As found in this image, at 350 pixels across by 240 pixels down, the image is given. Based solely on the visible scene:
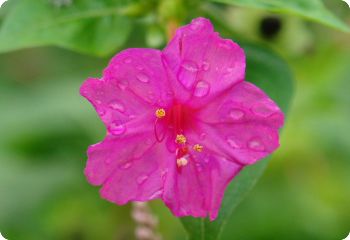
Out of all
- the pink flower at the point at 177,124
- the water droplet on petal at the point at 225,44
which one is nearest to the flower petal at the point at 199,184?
the pink flower at the point at 177,124

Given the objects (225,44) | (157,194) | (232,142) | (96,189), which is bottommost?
(96,189)

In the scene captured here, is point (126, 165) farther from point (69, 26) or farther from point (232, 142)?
point (69, 26)

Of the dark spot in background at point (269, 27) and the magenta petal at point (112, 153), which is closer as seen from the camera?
the magenta petal at point (112, 153)

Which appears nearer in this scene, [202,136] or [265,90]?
[202,136]

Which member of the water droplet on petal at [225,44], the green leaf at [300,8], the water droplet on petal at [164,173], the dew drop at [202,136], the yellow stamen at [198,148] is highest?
the water droplet on petal at [225,44]

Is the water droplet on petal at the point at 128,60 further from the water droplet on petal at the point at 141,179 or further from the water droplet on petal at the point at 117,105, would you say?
the water droplet on petal at the point at 141,179

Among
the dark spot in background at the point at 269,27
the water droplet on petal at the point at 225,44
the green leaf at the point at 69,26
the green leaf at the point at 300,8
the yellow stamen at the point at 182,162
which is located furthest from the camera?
the dark spot in background at the point at 269,27

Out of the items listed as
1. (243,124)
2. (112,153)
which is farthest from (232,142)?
(112,153)
